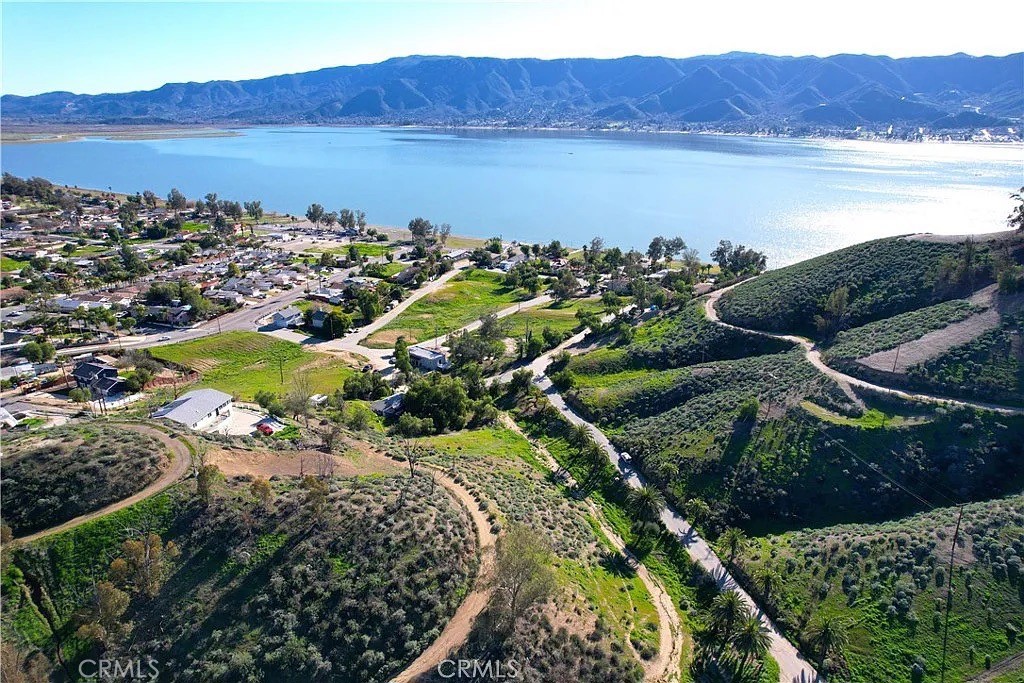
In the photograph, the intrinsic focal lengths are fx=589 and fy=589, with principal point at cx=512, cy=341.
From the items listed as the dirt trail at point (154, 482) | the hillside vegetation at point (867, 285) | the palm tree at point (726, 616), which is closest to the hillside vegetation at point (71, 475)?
the dirt trail at point (154, 482)

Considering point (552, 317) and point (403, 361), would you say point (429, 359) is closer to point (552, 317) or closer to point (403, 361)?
point (403, 361)

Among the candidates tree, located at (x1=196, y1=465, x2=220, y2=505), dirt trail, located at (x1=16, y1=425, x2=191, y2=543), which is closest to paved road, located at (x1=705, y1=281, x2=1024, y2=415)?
tree, located at (x1=196, y1=465, x2=220, y2=505)

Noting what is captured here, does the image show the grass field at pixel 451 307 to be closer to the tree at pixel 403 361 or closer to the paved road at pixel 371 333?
the paved road at pixel 371 333

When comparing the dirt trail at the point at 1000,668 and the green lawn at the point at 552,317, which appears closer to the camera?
the dirt trail at the point at 1000,668

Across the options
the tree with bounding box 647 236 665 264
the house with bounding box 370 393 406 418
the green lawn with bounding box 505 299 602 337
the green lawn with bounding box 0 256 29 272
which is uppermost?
the green lawn with bounding box 0 256 29 272

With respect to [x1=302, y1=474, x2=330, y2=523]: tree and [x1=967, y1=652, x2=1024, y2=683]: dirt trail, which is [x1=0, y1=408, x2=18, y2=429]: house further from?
[x1=967, y1=652, x2=1024, y2=683]: dirt trail

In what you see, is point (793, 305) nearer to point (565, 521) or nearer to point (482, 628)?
point (565, 521)

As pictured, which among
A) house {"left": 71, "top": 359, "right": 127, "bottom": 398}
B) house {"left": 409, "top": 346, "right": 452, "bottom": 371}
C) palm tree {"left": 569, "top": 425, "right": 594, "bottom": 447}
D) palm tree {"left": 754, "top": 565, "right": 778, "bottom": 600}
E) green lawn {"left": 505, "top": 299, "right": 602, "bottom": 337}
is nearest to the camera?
palm tree {"left": 754, "top": 565, "right": 778, "bottom": 600}

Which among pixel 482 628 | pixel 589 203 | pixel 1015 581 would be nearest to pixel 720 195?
pixel 589 203
